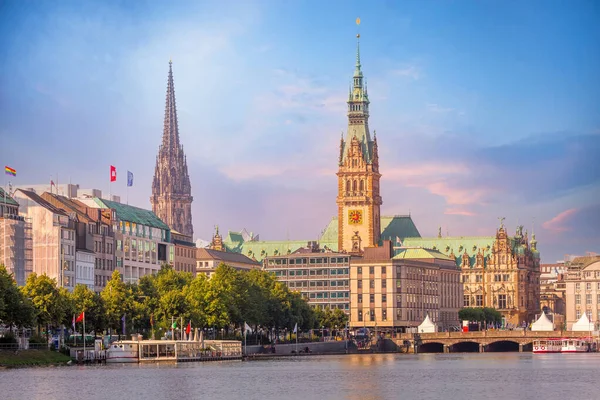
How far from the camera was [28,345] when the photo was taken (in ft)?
588

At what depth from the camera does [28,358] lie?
17488cm

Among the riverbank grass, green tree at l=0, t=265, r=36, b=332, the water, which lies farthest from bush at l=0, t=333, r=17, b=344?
the water

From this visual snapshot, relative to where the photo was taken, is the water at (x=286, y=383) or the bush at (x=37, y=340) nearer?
the water at (x=286, y=383)

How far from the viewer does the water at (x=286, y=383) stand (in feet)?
465

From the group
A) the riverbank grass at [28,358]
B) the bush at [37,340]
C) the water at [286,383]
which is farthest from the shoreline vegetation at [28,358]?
the water at [286,383]

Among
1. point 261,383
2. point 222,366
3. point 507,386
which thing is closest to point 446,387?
point 507,386

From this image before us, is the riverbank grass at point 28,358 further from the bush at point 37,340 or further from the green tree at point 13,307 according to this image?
the green tree at point 13,307

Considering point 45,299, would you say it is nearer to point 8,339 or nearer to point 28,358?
point 8,339

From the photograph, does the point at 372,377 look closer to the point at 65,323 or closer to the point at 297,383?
the point at 297,383

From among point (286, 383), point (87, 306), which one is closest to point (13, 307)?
point (87, 306)

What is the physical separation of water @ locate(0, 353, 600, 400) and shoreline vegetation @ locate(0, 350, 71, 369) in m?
2.50

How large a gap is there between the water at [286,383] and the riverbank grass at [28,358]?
2.64m

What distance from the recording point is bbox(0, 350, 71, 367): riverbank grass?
171 m

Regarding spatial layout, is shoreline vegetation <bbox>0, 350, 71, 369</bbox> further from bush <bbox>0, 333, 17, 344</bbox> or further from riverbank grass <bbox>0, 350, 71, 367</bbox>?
bush <bbox>0, 333, 17, 344</bbox>
